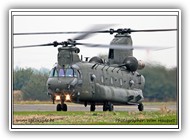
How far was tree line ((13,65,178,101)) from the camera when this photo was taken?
19.6 m

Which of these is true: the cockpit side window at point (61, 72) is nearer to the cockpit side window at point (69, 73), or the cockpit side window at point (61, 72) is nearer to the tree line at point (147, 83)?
the cockpit side window at point (69, 73)

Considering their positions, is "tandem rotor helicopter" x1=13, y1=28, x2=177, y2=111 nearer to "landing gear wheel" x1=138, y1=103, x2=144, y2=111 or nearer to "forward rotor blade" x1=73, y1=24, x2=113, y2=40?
"landing gear wheel" x1=138, y1=103, x2=144, y2=111

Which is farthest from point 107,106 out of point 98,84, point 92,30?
point 92,30

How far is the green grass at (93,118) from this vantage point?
63.6ft

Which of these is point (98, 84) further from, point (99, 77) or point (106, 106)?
point (106, 106)

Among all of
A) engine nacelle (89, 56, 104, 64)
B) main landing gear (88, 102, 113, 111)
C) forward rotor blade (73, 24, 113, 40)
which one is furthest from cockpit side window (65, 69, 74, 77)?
forward rotor blade (73, 24, 113, 40)

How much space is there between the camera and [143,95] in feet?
67.9

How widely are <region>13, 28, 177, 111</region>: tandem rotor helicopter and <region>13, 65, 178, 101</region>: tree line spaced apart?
220 mm

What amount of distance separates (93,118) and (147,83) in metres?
1.46

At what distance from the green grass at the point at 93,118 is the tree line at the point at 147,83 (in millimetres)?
310

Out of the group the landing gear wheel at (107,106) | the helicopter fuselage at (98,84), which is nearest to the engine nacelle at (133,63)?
the helicopter fuselage at (98,84)

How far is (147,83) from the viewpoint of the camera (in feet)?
67.3

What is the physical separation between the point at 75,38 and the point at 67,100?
4.47ft

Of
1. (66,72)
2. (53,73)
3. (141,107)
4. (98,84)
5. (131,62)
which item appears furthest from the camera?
(98,84)
